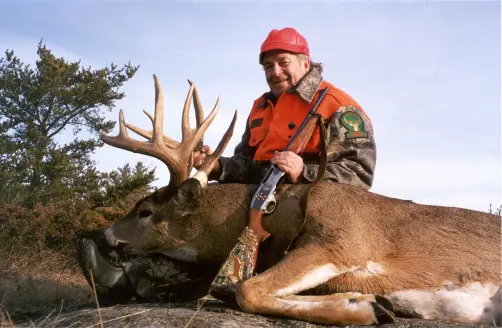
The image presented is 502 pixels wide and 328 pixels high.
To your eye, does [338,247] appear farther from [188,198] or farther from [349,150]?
[188,198]

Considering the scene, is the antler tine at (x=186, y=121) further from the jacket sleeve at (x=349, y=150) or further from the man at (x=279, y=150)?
the jacket sleeve at (x=349, y=150)

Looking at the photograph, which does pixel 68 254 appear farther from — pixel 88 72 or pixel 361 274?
pixel 88 72

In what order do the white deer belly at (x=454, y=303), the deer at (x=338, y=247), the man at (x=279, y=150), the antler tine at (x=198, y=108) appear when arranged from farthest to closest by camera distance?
the antler tine at (x=198, y=108) < the man at (x=279, y=150) < the white deer belly at (x=454, y=303) < the deer at (x=338, y=247)

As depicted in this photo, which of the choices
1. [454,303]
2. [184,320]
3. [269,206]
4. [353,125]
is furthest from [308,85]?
[184,320]

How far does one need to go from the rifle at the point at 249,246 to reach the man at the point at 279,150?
0.22 meters

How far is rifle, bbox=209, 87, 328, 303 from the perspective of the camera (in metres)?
4.11

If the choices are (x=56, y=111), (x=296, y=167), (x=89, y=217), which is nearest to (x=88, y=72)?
(x=56, y=111)

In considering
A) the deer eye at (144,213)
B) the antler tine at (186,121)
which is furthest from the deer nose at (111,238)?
the antler tine at (186,121)

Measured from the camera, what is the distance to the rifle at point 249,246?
411 centimetres

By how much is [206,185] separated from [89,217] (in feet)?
13.9

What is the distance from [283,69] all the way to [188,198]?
188cm

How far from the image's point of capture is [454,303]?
160 inches

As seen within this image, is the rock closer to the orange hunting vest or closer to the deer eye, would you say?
the deer eye

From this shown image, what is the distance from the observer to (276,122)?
5.70 metres
